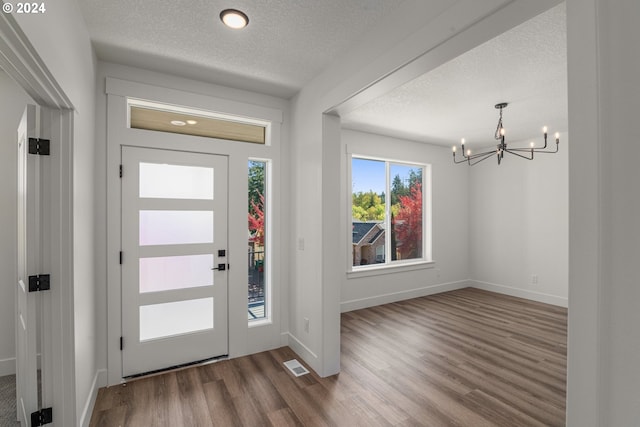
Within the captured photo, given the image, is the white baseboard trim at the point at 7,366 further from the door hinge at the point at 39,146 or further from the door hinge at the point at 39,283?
the door hinge at the point at 39,146

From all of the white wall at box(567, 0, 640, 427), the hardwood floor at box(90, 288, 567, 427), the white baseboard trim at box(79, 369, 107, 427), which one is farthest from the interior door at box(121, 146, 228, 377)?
the white wall at box(567, 0, 640, 427)

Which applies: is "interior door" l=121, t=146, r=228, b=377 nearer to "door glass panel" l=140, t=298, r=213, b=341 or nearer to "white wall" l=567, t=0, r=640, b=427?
"door glass panel" l=140, t=298, r=213, b=341

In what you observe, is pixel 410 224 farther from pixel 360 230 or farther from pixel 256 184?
pixel 256 184

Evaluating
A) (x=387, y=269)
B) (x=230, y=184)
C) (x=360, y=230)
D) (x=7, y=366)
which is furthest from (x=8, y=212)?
(x=387, y=269)

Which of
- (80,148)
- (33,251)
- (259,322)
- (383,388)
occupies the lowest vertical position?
(383,388)

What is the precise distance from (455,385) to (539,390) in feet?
2.18

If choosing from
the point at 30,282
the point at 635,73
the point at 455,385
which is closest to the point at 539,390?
the point at 455,385

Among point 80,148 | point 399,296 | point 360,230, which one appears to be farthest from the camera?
point 399,296

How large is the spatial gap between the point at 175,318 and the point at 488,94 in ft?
13.0

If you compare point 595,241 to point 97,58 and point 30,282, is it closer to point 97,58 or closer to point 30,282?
point 30,282

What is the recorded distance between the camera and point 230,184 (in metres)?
3.03

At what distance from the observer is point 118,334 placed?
8.38 ft

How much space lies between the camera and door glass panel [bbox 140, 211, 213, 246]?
2701 millimetres

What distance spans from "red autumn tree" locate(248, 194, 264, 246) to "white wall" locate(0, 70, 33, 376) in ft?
6.71
